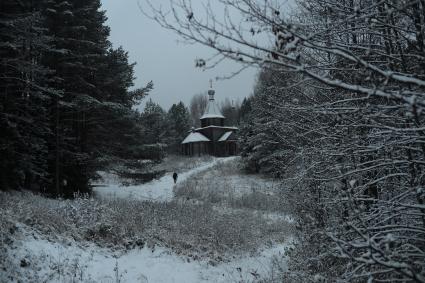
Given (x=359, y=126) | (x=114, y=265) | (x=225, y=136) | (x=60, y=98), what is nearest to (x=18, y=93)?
(x=60, y=98)

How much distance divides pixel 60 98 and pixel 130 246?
1034 cm

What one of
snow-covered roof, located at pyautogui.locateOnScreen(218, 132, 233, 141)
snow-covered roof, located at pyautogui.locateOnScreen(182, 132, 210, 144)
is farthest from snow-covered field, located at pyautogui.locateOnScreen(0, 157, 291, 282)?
snow-covered roof, located at pyautogui.locateOnScreen(218, 132, 233, 141)

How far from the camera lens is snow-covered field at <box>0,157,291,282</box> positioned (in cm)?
798

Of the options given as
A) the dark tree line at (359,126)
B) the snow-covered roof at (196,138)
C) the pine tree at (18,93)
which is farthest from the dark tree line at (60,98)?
the snow-covered roof at (196,138)

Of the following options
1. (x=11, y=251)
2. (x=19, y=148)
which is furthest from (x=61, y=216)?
(x=19, y=148)

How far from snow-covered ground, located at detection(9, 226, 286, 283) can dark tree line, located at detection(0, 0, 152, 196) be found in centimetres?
638

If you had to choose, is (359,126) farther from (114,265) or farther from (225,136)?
(225,136)

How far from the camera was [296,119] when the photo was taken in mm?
8359

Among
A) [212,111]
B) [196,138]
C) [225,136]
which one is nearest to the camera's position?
[196,138]

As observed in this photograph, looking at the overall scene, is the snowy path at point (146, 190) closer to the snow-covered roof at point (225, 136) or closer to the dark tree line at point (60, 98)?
the dark tree line at point (60, 98)

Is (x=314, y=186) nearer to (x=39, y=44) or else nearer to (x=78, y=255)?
(x=78, y=255)

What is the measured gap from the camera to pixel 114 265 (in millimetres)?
9062

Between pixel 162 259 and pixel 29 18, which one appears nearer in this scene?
pixel 162 259

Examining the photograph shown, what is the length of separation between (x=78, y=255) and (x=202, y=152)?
55257 millimetres
